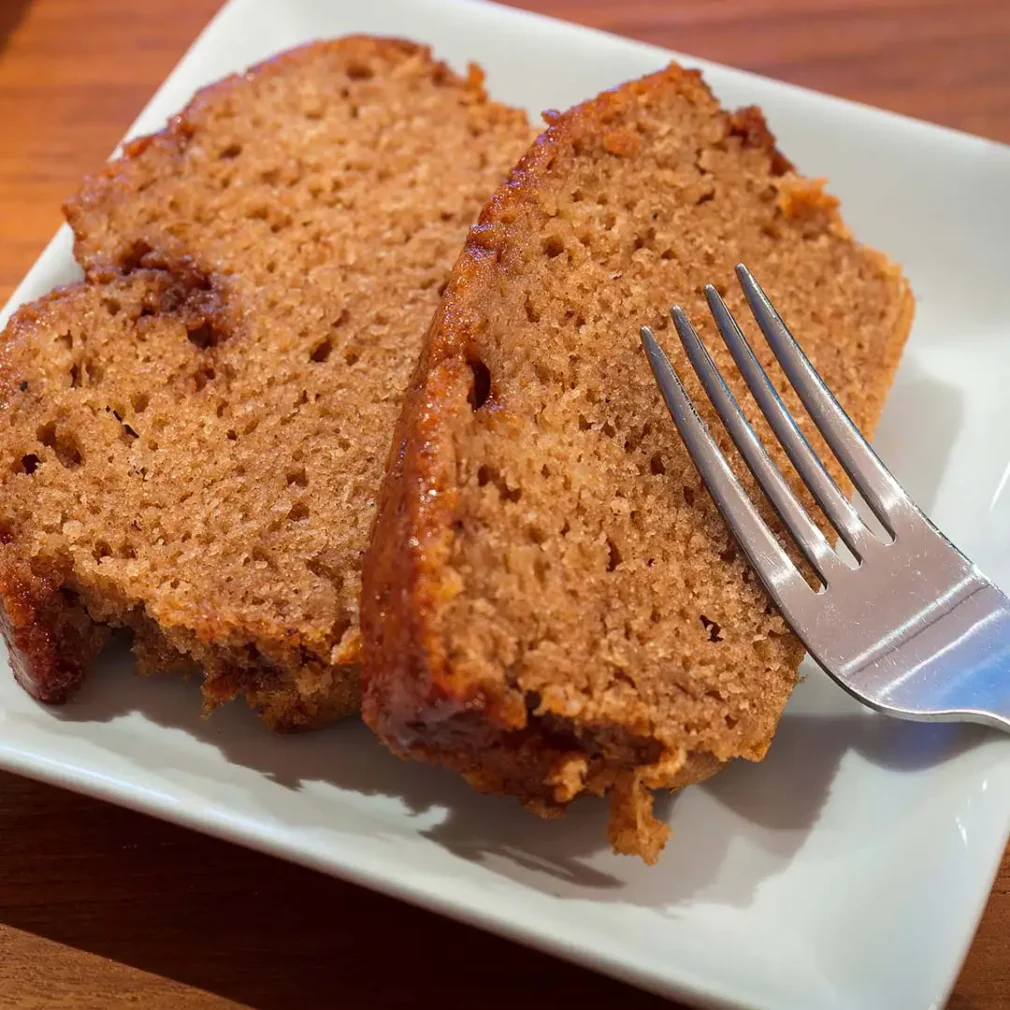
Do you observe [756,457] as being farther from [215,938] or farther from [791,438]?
[215,938]

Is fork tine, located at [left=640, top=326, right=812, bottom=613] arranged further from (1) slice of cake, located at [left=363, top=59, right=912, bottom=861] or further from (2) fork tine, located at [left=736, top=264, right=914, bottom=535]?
(2) fork tine, located at [left=736, top=264, right=914, bottom=535]

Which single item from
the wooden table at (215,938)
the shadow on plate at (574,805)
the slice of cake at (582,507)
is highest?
the slice of cake at (582,507)

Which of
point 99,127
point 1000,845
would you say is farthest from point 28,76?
point 1000,845

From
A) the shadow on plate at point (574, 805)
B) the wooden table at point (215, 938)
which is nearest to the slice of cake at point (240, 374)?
the shadow on plate at point (574, 805)

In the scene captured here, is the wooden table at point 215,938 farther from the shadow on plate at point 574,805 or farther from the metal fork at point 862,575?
the metal fork at point 862,575

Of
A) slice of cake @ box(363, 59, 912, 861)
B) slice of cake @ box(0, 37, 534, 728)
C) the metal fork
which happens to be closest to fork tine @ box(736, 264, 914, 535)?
the metal fork

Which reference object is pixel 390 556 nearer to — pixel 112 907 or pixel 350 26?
pixel 112 907
